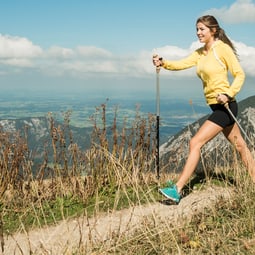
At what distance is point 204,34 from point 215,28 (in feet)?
0.55

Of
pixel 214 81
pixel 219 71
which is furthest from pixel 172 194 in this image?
pixel 219 71

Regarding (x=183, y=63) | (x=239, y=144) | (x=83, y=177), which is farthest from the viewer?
(x=83, y=177)

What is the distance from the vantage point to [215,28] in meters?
5.51

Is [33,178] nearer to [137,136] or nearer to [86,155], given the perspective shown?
[86,155]

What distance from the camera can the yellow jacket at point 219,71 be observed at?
5.27 m

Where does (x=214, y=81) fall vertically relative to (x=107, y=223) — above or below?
above

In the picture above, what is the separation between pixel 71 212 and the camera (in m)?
5.92

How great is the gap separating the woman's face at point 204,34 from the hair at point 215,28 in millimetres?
38

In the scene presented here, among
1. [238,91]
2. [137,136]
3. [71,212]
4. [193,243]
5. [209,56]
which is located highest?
[209,56]

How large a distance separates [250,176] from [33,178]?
3.32 m

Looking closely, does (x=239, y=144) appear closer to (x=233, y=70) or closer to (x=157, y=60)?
(x=233, y=70)

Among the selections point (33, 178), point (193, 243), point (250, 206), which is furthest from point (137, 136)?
point (193, 243)

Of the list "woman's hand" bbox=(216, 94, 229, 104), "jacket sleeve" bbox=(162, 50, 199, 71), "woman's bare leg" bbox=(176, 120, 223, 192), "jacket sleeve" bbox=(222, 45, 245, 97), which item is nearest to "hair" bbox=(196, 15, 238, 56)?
"jacket sleeve" bbox=(222, 45, 245, 97)

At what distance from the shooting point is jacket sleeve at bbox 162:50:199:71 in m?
5.96
